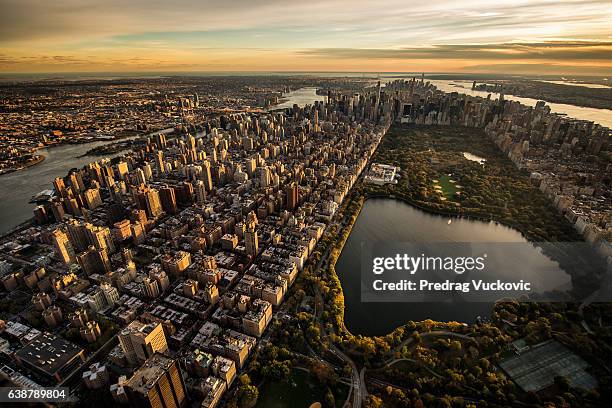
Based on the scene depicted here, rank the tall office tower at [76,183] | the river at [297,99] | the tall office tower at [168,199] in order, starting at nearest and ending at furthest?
the tall office tower at [168,199], the tall office tower at [76,183], the river at [297,99]

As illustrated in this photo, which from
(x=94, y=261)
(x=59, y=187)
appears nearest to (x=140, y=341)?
(x=94, y=261)

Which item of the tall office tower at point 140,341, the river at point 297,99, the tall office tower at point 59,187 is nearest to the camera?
the tall office tower at point 140,341

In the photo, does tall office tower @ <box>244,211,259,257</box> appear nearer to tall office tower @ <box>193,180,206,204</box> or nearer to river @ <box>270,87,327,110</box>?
tall office tower @ <box>193,180,206,204</box>

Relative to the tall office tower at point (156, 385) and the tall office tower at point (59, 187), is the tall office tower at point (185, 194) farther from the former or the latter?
the tall office tower at point (156, 385)

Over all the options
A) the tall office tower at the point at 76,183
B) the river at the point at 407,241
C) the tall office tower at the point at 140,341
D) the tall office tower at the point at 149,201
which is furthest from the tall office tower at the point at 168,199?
the river at the point at 407,241

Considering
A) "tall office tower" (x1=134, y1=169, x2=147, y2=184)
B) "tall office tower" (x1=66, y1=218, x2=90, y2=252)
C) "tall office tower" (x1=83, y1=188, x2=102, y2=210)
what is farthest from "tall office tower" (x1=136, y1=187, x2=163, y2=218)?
"tall office tower" (x1=134, y1=169, x2=147, y2=184)

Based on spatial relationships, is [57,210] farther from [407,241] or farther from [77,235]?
[407,241]

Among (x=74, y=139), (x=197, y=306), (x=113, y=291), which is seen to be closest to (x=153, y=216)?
(x=113, y=291)
